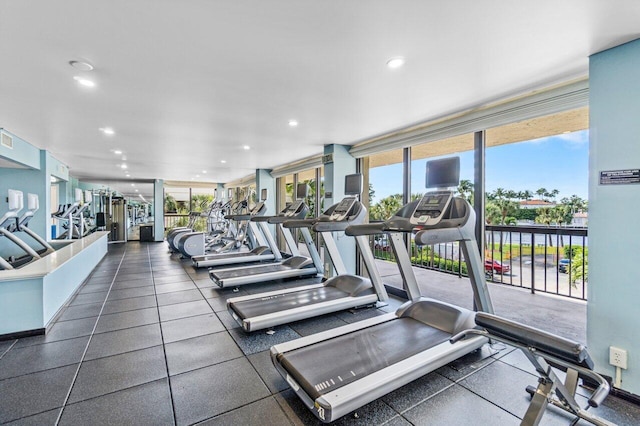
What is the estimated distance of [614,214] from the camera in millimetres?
2146

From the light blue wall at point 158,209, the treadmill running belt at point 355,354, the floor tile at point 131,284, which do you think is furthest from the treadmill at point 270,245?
the light blue wall at point 158,209

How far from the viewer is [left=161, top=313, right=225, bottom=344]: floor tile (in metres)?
3.07

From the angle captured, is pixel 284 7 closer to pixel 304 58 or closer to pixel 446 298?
pixel 304 58

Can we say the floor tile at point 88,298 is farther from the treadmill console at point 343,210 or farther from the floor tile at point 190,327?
the treadmill console at point 343,210

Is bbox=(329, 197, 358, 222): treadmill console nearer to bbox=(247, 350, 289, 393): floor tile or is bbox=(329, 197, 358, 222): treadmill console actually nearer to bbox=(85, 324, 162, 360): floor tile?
bbox=(247, 350, 289, 393): floor tile

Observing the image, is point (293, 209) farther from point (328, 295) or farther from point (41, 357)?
point (41, 357)

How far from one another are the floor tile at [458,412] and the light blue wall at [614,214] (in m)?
0.97

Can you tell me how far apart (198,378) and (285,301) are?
1472 millimetres

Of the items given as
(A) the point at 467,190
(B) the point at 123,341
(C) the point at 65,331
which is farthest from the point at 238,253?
(A) the point at 467,190

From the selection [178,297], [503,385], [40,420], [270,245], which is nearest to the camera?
[40,420]

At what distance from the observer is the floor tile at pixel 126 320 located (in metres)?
A: 3.26

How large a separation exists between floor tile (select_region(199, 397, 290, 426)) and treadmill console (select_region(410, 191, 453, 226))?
6.16 ft

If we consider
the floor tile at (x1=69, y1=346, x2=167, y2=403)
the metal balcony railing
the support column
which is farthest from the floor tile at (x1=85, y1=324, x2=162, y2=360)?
the metal balcony railing

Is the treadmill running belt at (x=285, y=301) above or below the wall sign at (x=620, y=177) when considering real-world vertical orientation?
below
